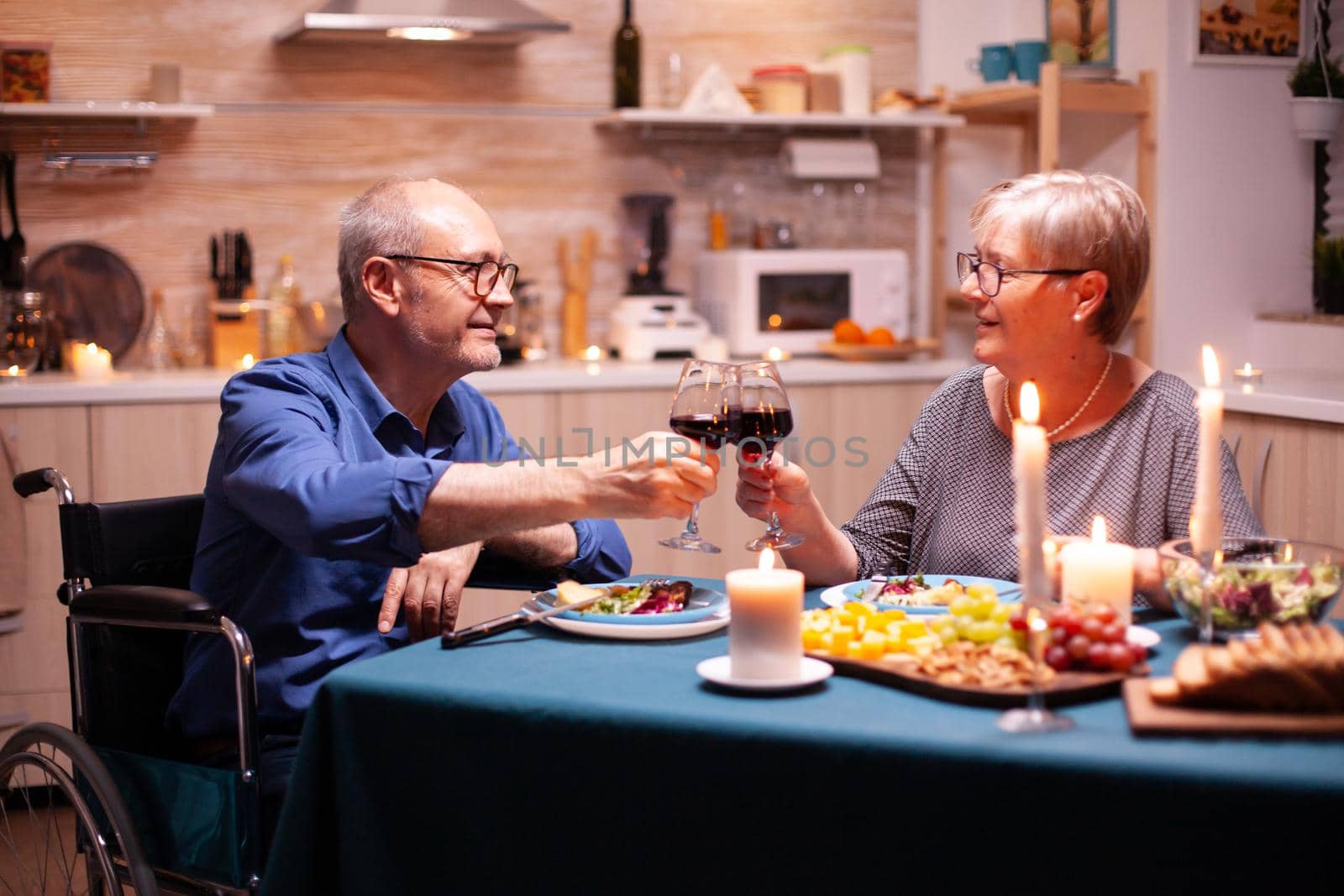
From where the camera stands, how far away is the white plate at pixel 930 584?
5.23 feet

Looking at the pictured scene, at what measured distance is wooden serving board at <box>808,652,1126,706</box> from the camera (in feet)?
4.09

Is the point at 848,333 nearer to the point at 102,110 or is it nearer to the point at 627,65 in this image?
the point at 627,65

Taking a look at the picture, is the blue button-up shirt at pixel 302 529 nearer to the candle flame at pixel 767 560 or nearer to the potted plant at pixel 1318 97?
the candle flame at pixel 767 560

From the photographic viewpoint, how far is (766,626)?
1.31m

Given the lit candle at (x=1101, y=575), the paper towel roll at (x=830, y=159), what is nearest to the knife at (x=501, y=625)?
the lit candle at (x=1101, y=575)

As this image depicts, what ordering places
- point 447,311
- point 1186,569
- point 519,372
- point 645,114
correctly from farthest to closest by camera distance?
point 645,114
point 519,372
point 447,311
point 1186,569

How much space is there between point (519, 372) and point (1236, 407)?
179cm

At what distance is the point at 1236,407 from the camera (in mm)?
3180

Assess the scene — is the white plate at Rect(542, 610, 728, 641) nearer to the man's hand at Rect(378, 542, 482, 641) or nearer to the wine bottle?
the man's hand at Rect(378, 542, 482, 641)

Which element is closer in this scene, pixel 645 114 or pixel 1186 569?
pixel 1186 569

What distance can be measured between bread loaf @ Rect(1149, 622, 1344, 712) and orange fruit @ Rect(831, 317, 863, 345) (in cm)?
299

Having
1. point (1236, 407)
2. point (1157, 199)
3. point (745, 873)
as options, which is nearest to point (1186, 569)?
point (745, 873)

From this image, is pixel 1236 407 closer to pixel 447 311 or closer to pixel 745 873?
pixel 447 311

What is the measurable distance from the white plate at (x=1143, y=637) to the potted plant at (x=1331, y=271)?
2.61 metres
